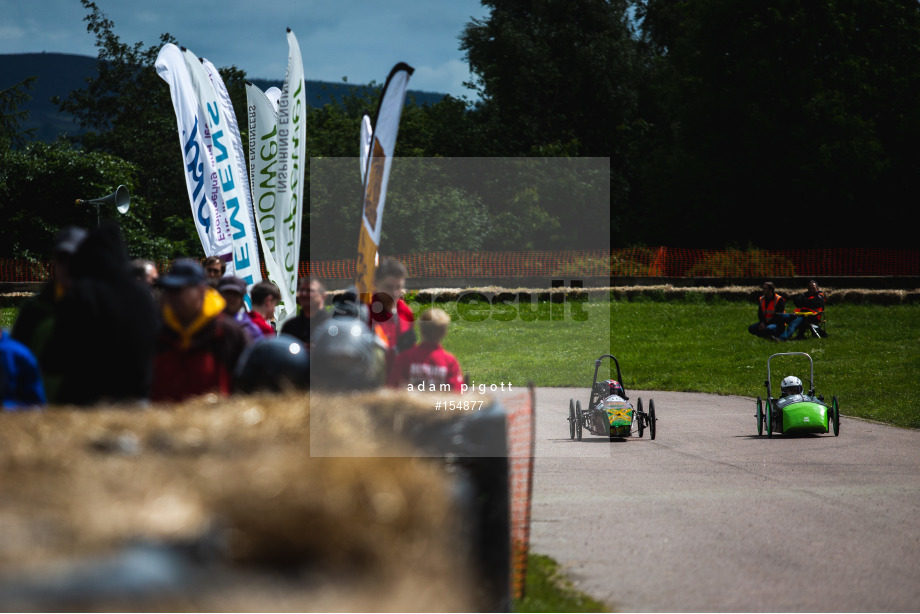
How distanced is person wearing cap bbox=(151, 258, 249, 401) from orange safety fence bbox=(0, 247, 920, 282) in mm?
29035

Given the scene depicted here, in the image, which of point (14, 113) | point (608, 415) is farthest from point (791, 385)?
point (14, 113)

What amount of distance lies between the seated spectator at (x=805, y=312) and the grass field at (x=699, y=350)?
1.92 ft

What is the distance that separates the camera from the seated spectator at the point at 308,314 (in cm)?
796

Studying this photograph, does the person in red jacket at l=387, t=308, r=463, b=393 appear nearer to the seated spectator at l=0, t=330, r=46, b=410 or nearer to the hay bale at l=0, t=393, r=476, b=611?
the seated spectator at l=0, t=330, r=46, b=410

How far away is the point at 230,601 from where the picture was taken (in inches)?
117

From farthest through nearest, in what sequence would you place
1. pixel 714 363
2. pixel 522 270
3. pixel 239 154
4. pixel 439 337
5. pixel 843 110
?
pixel 843 110 < pixel 522 270 < pixel 714 363 < pixel 239 154 < pixel 439 337

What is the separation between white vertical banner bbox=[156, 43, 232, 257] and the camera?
40.8 feet

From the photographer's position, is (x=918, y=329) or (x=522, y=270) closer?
(x=918, y=329)

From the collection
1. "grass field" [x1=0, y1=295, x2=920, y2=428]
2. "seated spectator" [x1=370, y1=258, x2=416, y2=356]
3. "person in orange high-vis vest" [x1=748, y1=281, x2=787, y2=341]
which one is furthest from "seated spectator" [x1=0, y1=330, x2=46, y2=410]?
"person in orange high-vis vest" [x1=748, y1=281, x2=787, y2=341]

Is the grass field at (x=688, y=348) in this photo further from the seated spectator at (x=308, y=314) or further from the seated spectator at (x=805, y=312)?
the seated spectator at (x=308, y=314)

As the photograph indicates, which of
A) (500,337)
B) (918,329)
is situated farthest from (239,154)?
(918,329)

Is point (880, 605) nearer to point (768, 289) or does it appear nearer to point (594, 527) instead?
point (594, 527)

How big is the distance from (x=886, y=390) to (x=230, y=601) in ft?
62.4

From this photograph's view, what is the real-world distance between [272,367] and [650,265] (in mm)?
33171
